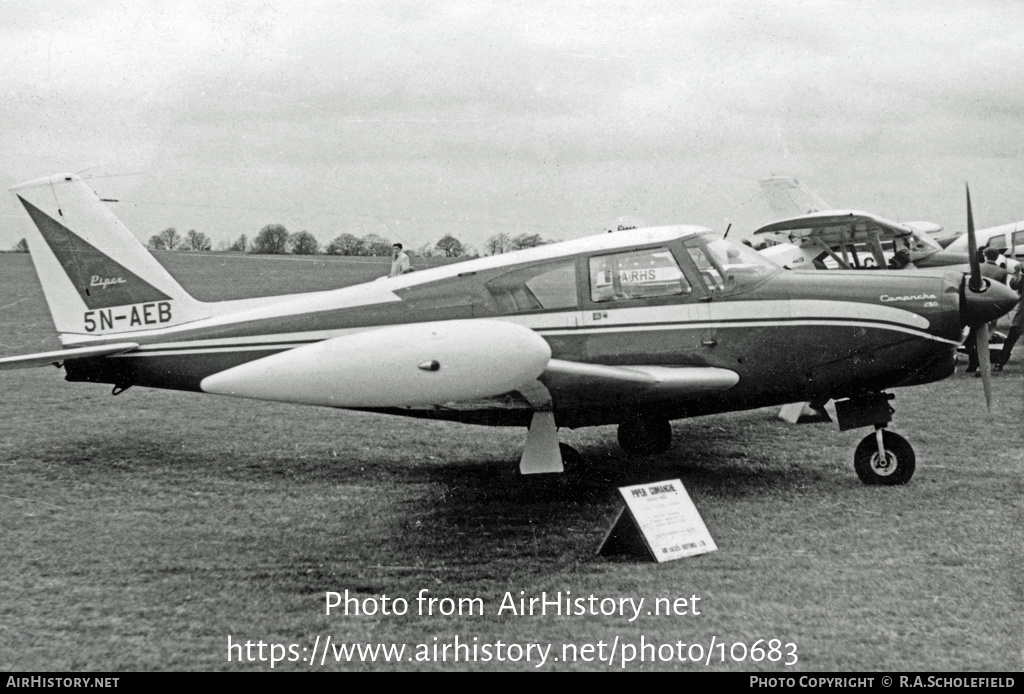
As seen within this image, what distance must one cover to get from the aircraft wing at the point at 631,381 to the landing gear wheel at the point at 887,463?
1227 millimetres

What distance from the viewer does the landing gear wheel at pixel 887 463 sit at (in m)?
6.77

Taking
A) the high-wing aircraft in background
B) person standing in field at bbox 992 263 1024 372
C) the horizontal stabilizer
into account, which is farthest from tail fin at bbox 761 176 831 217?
person standing in field at bbox 992 263 1024 372

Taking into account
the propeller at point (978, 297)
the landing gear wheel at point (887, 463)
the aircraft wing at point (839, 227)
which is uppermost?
the aircraft wing at point (839, 227)

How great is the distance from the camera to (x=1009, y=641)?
3.91 metres

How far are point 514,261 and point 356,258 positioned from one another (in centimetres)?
4048

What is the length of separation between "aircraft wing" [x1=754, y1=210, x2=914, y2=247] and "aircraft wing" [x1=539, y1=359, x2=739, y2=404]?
915cm

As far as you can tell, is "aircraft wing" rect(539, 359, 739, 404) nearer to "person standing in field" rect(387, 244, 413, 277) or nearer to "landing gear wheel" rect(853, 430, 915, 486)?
"landing gear wheel" rect(853, 430, 915, 486)

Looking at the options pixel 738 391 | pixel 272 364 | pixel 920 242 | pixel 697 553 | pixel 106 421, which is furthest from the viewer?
pixel 920 242

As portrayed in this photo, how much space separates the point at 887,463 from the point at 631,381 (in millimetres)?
2348

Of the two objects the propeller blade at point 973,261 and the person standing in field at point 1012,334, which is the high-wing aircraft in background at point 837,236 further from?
the propeller blade at point 973,261

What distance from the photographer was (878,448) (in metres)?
6.87

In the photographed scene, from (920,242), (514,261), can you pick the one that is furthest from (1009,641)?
(920,242)

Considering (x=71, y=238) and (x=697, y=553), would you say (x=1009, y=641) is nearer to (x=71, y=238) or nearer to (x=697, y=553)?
(x=697, y=553)

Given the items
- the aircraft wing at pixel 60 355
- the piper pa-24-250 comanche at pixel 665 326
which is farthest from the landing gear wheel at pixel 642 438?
the aircraft wing at pixel 60 355
